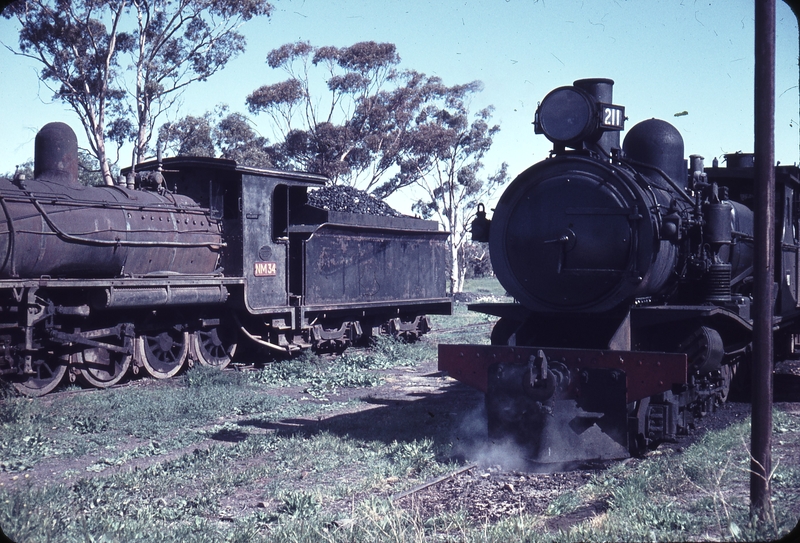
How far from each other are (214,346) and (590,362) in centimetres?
772

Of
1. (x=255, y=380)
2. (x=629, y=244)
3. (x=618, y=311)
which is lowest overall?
(x=255, y=380)

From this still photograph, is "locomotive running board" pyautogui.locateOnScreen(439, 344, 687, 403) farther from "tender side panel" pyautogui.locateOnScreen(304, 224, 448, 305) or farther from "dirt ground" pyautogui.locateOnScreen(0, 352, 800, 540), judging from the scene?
"tender side panel" pyautogui.locateOnScreen(304, 224, 448, 305)

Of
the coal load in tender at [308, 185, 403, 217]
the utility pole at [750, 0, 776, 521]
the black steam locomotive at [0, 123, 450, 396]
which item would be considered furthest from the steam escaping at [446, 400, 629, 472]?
the coal load in tender at [308, 185, 403, 217]

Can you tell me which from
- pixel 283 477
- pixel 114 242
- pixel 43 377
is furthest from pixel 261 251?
pixel 283 477

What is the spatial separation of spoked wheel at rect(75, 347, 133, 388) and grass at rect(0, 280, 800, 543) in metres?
0.66

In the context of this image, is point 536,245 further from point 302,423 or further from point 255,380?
point 255,380

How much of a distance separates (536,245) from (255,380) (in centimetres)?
597

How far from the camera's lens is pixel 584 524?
4.21 m

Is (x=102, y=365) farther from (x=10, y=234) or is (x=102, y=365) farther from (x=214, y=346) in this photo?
(x=10, y=234)

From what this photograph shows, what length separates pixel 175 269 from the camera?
10.8m

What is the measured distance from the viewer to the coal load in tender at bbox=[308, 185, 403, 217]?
14.7 m

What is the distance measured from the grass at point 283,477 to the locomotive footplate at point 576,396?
1.14 feet

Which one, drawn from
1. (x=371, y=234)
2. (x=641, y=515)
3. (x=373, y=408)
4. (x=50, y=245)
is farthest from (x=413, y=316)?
(x=641, y=515)

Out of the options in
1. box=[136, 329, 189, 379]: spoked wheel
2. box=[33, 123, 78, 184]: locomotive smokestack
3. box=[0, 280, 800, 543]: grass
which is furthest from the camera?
box=[136, 329, 189, 379]: spoked wheel
